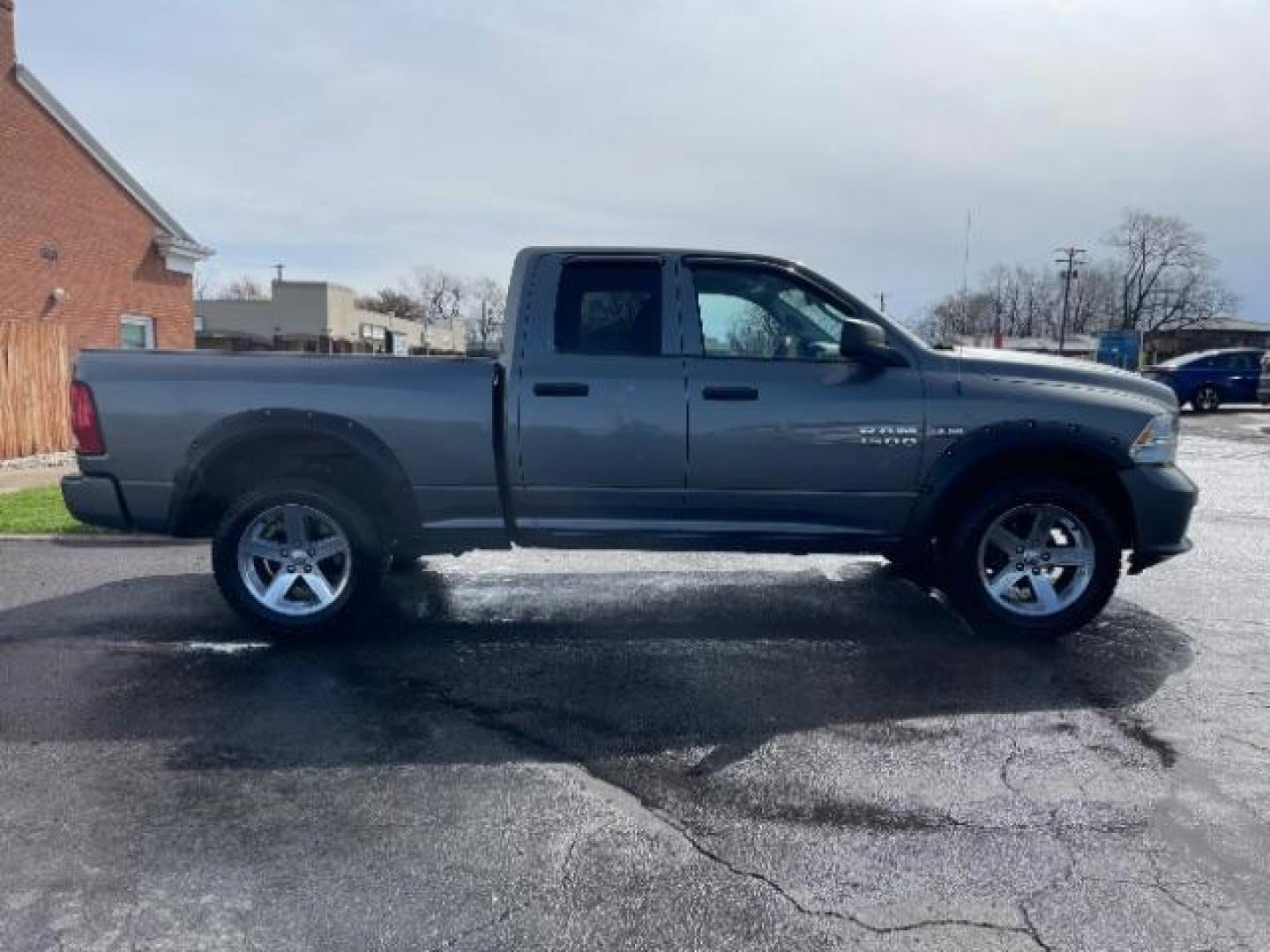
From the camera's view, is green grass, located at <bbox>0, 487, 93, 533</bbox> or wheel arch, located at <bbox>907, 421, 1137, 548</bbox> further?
green grass, located at <bbox>0, 487, 93, 533</bbox>

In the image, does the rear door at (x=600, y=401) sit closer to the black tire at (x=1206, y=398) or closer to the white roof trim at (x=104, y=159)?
the white roof trim at (x=104, y=159)

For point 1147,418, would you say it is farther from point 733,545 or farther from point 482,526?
point 482,526

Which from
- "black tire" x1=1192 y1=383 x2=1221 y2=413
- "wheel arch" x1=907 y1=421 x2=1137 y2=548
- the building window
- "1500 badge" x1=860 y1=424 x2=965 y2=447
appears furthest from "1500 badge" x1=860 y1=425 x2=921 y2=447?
"black tire" x1=1192 y1=383 x2=1221 y2=413

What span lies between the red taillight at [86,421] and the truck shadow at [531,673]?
110 cm

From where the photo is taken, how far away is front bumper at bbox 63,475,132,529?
16.2 feet

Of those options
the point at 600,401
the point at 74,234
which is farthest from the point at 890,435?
the point at 74,234

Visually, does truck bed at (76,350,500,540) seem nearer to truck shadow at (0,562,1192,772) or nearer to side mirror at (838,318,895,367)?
truck shadow at (0,562,1192,772)

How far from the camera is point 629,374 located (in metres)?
4.90

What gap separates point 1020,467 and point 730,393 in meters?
1.72

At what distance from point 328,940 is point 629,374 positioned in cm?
316

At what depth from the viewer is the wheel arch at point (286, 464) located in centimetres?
488

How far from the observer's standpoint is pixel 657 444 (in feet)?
16.1

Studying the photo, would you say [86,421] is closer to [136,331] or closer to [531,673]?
[531,673]

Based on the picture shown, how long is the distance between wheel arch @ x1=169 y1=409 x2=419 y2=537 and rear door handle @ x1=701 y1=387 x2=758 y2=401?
1.74 m
